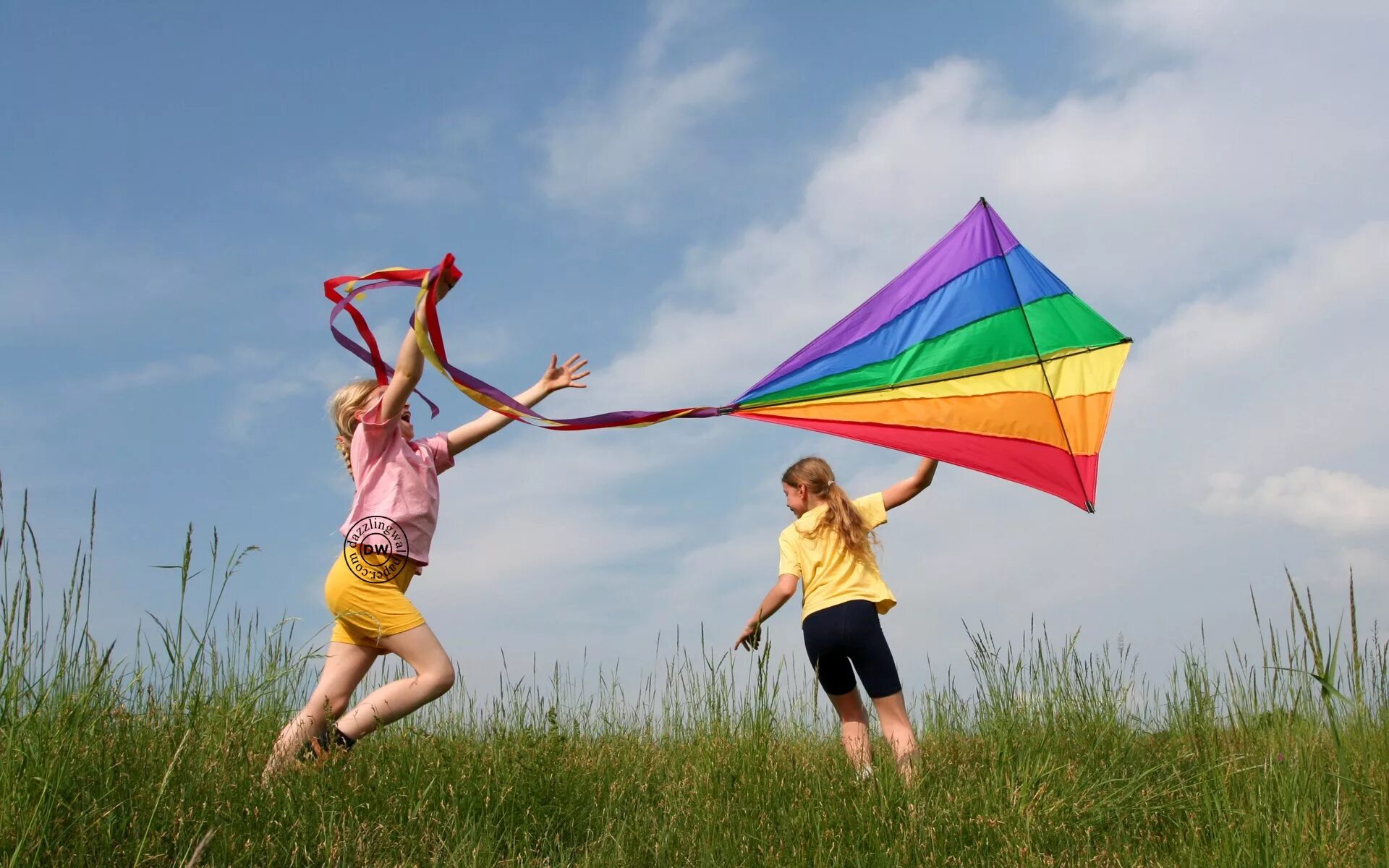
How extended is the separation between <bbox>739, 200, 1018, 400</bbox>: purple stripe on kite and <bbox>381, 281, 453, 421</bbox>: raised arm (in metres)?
1.92

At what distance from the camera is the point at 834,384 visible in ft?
18.2

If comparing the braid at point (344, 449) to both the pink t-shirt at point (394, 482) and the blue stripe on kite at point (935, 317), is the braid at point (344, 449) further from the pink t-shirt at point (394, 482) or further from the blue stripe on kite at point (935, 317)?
the blue stripe on kite at point (935, 317)

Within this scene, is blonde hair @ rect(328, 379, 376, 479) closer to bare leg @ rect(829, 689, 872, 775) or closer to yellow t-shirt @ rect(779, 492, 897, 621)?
yellow t-shirt @ rect(779, 492, 897, 621)

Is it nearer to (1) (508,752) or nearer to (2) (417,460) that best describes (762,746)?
(1) (508,752)

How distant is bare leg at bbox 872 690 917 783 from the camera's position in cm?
501

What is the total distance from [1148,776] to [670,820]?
103 inches

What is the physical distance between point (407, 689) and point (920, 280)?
361 centimetres

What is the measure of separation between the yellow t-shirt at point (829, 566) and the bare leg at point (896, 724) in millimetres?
493

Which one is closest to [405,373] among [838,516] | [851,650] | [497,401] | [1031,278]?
[497,401]

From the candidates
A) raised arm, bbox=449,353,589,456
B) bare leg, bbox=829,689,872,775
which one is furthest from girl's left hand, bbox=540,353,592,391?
bare leg, bbox=829,689,872,775

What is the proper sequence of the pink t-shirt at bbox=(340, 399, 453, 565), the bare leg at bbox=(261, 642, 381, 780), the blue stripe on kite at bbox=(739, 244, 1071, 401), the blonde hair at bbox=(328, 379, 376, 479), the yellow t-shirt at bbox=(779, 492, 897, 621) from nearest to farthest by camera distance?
1. the bare leg at bbox=(261, 642, 381, 780)
2. the pink t-shirt at bbox=(340, 399, 453, 565)
3. the blonde hair at bbox=(328, 379, 376, 479)
4. the yellow t-shirt at bbox=(779, 492, 897, 621)
5. the blue stripe on kite at bbox=(739, 244, 1071, 401)

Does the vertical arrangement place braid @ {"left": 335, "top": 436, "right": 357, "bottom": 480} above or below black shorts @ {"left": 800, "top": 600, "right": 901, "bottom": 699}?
above

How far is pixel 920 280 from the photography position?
579cm

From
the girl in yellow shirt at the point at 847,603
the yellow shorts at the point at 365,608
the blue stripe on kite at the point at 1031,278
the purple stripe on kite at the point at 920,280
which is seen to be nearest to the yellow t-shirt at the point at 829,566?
the girl in yellow shirt at the point at 847,603
